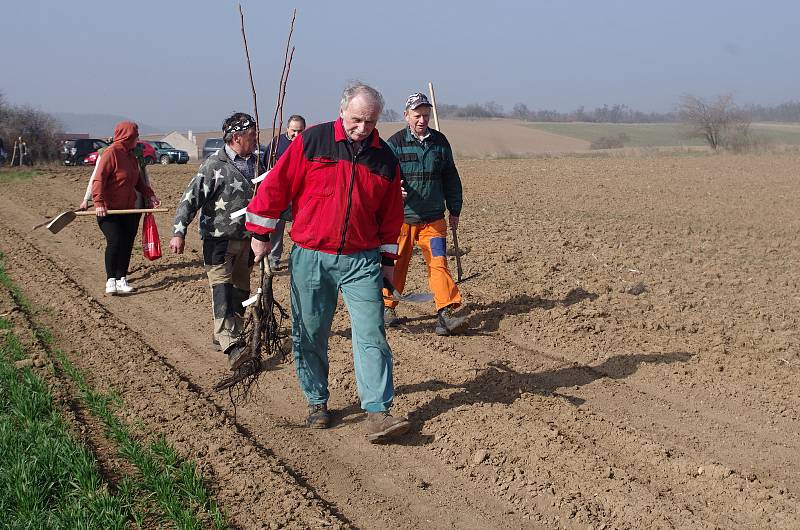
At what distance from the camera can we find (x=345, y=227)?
4832 mm

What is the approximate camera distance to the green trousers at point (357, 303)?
4.94m

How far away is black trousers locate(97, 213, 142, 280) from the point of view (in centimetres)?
939

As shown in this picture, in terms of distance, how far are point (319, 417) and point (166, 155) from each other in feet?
125

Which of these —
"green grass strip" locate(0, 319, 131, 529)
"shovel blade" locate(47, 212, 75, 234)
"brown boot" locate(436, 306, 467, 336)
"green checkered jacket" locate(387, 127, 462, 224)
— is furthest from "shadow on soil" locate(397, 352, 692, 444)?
"shovel blade" locate(47, 212, 75, 234)

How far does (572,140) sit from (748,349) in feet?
188

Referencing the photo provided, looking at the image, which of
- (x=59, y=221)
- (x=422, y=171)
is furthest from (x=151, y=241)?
(x=422, y=171)

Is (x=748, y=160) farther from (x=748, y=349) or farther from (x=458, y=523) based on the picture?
(x=458, y=523)

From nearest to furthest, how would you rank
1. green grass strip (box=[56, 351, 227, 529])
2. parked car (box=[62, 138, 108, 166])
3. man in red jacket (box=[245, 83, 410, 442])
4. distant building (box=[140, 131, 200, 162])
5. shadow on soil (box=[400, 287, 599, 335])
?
green grass strip (box=[56, 351, 227, 529])
man in red jacket (box=[245, 83, 410, 442])
shadow on soil (box=[400, 287, 599, 335])
parked car (box=[62, 138, 108, 166])
distant building (box=[140, 131, 200, 162])

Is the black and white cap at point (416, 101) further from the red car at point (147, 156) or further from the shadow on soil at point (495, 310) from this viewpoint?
the red car at point (147, 156)

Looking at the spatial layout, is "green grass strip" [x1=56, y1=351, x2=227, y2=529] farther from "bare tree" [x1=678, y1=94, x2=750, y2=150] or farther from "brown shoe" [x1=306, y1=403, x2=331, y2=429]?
"bare tree" [x1=678, y1=94, x2=750, y2=150]

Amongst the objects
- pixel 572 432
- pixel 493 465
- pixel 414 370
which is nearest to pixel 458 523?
pixel 493 465

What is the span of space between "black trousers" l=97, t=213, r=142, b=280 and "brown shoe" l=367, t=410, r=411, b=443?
5431mm

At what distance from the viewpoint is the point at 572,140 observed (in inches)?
2452

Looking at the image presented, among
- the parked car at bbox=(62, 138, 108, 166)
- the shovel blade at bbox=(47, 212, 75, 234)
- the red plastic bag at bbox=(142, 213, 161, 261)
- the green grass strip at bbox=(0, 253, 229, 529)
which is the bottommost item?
the green grass strip at bbox=(0, 253, 229, 529)
